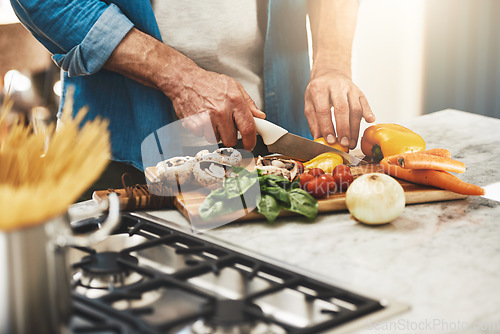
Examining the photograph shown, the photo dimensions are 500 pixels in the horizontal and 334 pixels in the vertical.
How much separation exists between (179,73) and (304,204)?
569 millimetres

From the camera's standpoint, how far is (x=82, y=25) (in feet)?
4.73

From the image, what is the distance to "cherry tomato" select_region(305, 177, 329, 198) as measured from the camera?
3.89ft

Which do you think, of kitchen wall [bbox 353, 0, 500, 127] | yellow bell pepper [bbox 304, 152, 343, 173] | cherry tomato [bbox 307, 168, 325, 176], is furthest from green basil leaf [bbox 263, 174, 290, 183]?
kitchen wall [bbox 353, 0, 500, 127]

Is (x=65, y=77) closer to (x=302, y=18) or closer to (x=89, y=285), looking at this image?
(x=302, y=18)

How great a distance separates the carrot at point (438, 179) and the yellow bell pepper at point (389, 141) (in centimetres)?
20

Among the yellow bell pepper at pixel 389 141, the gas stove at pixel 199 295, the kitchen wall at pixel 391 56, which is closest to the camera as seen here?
the gas stove at pixel 199 295

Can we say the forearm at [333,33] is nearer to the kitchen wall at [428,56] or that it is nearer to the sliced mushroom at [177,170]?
the sliced mushroom at [177,170]

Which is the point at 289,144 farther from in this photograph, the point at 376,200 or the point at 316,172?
the point at 376,200

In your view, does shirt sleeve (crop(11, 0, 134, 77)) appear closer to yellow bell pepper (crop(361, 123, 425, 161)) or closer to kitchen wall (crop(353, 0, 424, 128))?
yellow bell pepper (crop(361, 123, 425, 161))

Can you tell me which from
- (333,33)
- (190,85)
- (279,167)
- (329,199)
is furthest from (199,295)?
(333,33)

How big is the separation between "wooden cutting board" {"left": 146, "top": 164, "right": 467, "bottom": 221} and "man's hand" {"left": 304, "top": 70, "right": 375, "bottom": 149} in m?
0.40

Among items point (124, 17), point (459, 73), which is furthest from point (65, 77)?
point (459, 73)

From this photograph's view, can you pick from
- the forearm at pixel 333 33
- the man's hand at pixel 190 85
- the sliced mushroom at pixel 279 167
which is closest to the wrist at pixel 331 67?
the forearm at pixel 333 33

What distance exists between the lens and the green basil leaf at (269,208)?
109 cm
